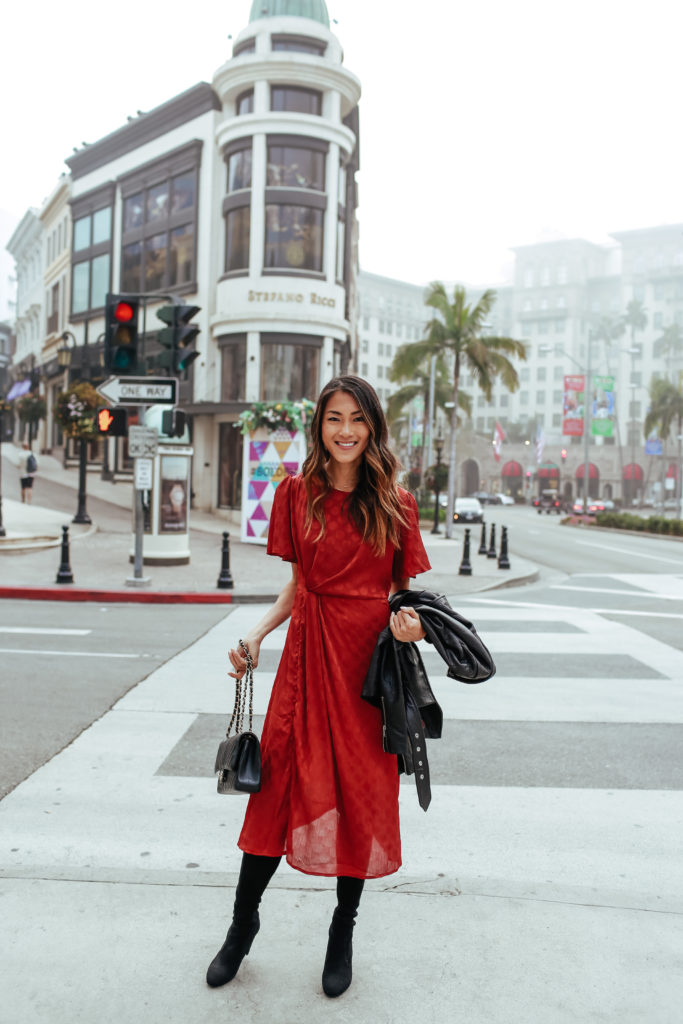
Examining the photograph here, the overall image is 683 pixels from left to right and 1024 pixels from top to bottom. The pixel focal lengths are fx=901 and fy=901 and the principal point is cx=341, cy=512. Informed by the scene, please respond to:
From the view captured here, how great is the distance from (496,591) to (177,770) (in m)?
10.5

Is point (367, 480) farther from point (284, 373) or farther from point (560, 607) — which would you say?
point (284, 373)

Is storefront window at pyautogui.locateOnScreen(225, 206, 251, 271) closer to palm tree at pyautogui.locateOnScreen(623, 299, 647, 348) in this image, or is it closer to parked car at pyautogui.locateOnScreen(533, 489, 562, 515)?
parked car at pyautogui.locateOnScreen(533, 489, 562, 515)

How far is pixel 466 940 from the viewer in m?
3.09

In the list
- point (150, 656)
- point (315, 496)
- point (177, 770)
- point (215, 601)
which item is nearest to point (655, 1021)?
point (315, 496)

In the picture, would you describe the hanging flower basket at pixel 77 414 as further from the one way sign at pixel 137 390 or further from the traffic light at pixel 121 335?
the traffic light at pixel 121 335

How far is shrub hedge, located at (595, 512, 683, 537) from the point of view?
117 ft

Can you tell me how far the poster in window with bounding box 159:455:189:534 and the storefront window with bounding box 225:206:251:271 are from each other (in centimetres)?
1575

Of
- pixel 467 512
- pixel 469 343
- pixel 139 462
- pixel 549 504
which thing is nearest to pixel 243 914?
pixel 139 462

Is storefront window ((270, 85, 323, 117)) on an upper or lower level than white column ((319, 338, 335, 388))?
upper

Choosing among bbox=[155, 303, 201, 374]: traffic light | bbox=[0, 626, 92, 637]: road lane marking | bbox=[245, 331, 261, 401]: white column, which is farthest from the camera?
bbox=[245, 331, 261, 401]: white column

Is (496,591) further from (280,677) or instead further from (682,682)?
(280,677)

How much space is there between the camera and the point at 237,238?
31.1 metres

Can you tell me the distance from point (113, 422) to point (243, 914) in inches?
458


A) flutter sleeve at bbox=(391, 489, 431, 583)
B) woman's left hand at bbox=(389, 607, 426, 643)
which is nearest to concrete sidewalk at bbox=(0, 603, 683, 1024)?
woman's left hand at bbox=(389, 607, 426, 643)
